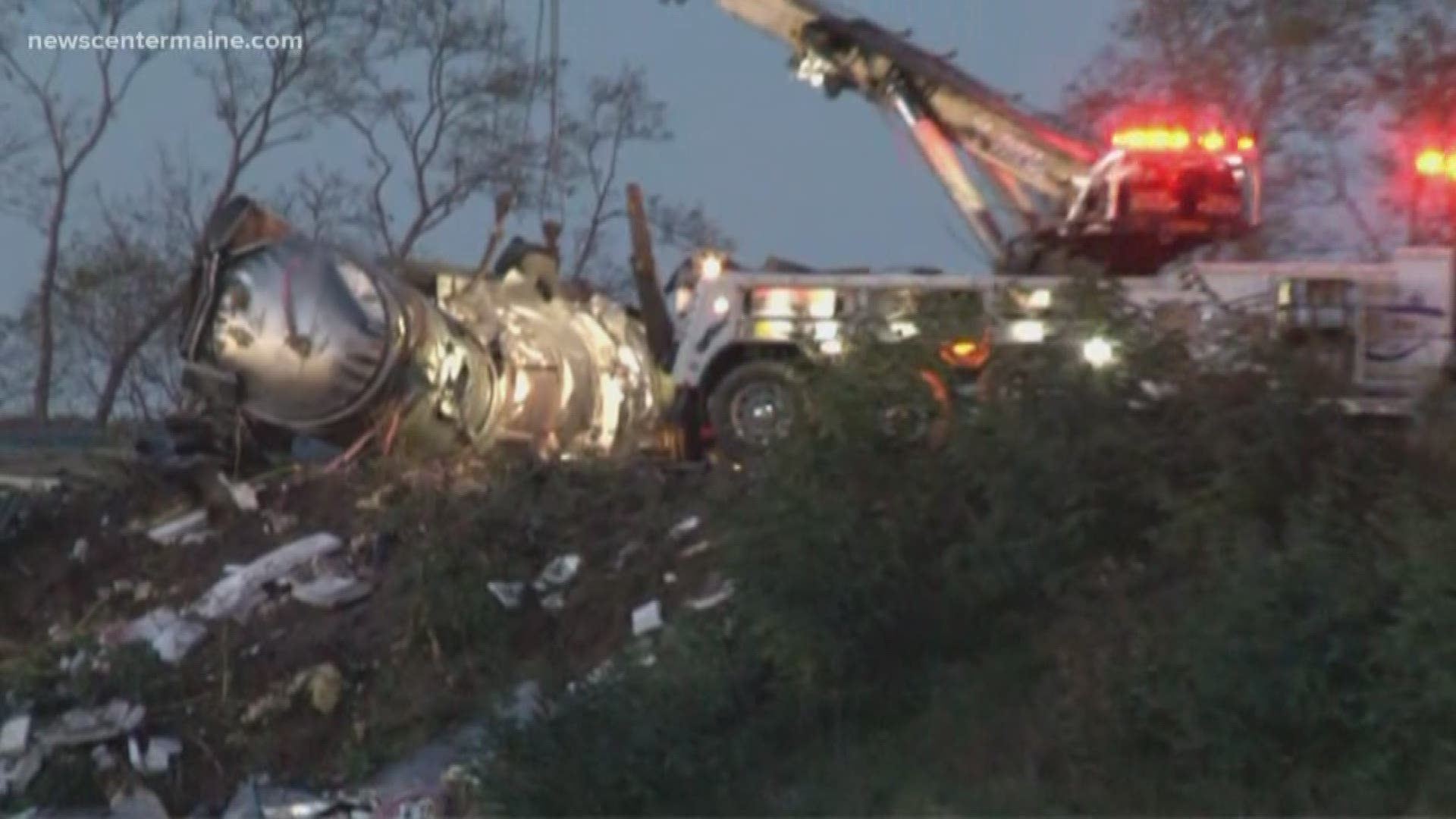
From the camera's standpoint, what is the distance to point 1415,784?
11.9m

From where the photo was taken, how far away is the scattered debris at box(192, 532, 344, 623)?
56.7 feet

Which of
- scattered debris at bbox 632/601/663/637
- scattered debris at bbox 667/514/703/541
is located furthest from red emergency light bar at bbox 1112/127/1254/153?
scattered debris at bbox 632/601/663/637

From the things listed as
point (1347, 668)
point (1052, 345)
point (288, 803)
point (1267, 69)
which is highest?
point (1267, 69)

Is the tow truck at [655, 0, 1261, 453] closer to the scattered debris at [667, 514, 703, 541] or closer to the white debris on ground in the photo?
the scattered debris at [667, 514, 703, 541]

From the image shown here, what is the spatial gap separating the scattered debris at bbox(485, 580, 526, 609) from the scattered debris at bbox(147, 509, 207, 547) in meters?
3.78

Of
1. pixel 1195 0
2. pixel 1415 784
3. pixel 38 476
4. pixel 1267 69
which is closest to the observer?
pixel 1415 784

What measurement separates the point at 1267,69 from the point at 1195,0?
1614mm

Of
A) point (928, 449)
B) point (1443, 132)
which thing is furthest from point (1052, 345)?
point (1443, 132)

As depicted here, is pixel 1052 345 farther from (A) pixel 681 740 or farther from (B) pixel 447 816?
(B) pixel 447 816

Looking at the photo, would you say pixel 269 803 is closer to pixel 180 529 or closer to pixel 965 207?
pixel 180 529

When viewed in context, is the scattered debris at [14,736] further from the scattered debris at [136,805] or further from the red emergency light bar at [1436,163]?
the red emergency light bar at [1436,163]

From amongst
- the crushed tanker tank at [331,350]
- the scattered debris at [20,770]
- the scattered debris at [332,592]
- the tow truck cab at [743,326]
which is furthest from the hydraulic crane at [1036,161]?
the scattered debris at [20,770]

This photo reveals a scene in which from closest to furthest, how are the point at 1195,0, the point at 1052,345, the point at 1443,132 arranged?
1. the point at 1052,345
2. the point at 1195,0
3. the point at 1443,132

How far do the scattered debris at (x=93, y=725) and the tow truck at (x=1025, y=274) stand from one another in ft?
12.2
